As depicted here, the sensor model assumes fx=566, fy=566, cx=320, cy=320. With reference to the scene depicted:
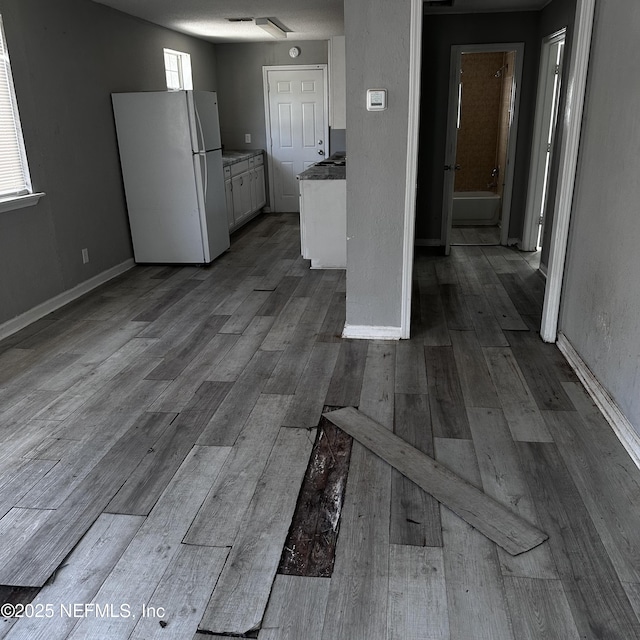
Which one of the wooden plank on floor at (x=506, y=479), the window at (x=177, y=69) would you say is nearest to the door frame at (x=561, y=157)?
the wooden plank on floor at (x=506, y=479)

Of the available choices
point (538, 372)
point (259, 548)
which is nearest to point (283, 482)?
point (259, 548)

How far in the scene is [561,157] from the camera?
11.1 ft

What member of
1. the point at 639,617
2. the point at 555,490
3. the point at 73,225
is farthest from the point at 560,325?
the point at 73,225

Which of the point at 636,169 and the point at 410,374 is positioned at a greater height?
the point at 636,169

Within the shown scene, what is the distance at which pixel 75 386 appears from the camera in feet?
10.3

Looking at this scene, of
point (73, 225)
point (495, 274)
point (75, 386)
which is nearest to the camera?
point (75, 386)

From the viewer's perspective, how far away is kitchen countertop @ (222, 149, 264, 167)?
668 cm

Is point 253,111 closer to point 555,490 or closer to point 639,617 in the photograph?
point 555,490

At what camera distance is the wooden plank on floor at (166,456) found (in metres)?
2.19

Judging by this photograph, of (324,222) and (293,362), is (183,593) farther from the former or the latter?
(324,222)

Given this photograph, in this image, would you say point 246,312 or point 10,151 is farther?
point 246,312

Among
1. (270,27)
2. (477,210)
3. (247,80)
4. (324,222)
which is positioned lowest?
(477,210)

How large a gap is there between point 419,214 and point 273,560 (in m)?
4.97

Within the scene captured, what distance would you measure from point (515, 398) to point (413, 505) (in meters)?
1.06
